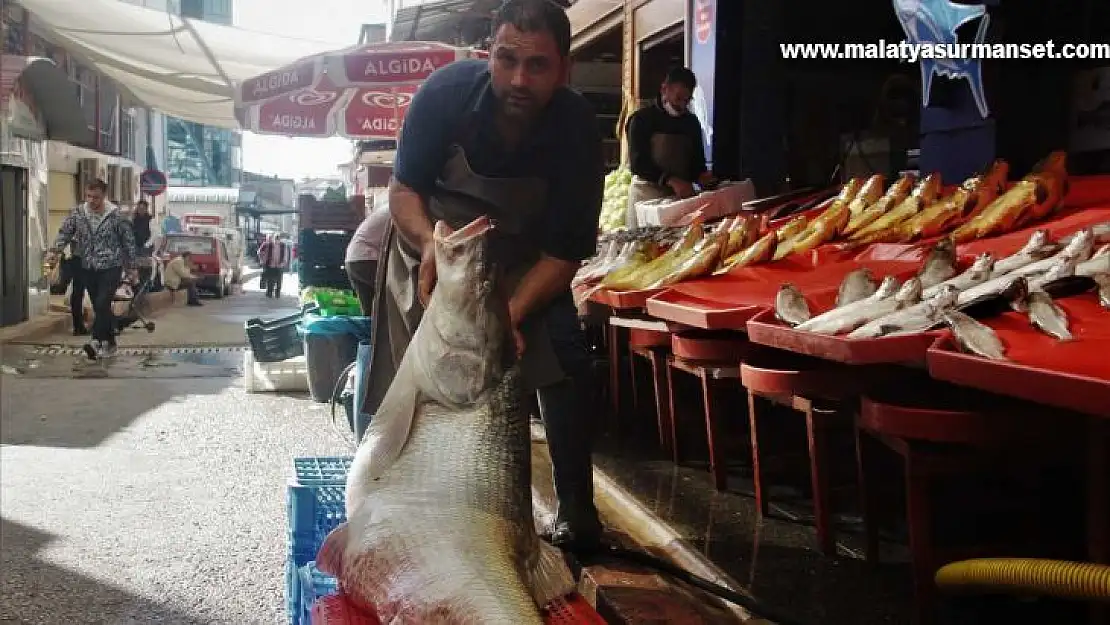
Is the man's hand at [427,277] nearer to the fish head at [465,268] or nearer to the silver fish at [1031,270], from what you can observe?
the fish head at [465,268]

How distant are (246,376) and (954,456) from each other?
1022cm

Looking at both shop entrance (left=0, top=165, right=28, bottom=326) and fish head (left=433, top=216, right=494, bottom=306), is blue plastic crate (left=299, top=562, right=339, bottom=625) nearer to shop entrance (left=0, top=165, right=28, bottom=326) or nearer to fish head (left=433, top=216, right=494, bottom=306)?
fish head (left=433, top=216, right=494, bottom=306)

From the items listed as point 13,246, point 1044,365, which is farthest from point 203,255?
point 1044,365

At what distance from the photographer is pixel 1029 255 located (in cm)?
394

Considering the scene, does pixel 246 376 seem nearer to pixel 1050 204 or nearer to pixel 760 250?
pixel 760 250

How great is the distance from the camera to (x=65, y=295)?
77.0 ft

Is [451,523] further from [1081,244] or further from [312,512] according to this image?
[1081,244]

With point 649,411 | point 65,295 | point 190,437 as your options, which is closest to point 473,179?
point 649,411

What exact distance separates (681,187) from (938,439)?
Answer: 17.3 feet

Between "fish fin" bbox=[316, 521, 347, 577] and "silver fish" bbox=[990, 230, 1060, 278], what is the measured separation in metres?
2.35

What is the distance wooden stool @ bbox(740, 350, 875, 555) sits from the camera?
3.72 meters

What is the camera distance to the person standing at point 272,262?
102 ft

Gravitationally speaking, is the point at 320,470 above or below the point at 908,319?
below

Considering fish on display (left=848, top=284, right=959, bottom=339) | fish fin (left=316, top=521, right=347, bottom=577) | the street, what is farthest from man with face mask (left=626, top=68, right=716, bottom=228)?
fish fin (left=316, top=521, right=347, bottom=577)
